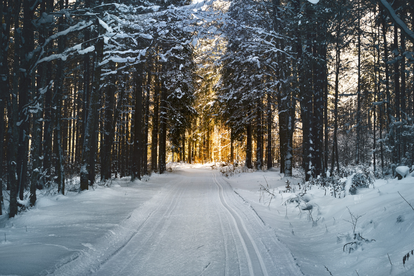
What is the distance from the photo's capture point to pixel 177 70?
1930 cm

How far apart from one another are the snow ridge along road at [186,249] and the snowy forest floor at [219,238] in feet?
0.05

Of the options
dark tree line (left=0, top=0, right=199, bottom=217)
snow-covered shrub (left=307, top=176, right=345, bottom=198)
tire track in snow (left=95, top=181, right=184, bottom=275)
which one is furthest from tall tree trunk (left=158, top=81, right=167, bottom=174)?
snow-covered shrub (left=307, top=176, right=345, bottom=198)

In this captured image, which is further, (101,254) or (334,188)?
(334,188)

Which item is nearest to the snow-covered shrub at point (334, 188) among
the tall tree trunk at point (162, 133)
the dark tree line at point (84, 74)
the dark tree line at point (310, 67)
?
the dark tree line at point (310, 67)

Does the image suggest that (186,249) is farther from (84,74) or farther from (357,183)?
(84,74)

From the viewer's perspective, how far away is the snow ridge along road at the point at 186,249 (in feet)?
12.4

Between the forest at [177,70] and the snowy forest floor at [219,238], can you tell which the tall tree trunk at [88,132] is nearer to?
the forest at [177,70]

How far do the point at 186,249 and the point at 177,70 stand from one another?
16.5 m

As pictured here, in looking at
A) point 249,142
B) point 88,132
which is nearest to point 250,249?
point 88,132

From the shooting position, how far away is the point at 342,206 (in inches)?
Result: 249

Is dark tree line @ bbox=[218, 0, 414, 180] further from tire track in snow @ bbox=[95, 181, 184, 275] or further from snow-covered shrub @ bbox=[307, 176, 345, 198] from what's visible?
tire track in snow @ bbox=[95, 181, 184, 275]

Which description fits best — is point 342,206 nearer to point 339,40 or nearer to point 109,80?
point 339,40

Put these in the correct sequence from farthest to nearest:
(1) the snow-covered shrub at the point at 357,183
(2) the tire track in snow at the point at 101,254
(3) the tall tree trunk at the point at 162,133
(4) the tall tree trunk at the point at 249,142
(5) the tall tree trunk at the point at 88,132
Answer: (4) the tall tree trunk at the point at 249,142, (3) the tall tree trunk at the point at 162,133, (5) the tall tree trunk at the point at 88,132, (1) the snow-covered shrub at the point at 357,183, (2) the tire track in snow at the point at 101,254

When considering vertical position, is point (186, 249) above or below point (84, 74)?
below
